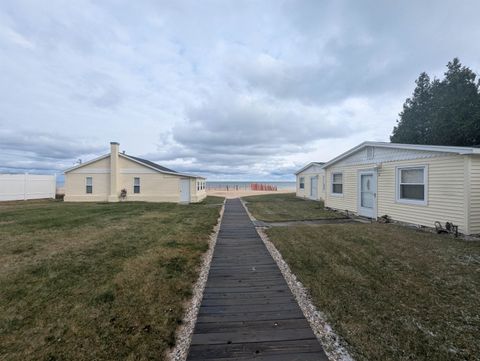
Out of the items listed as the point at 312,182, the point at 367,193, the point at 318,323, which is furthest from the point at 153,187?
the point at 318,323

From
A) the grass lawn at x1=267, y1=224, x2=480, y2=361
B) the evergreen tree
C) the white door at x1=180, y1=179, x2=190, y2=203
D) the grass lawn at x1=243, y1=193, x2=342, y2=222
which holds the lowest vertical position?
the grass lawn at x1=267, y1=224, x2=480, y2=361

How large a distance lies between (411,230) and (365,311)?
649 cm

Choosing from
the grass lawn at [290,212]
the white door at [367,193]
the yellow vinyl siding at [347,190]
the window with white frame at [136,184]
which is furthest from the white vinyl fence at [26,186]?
the white door at [367,193]

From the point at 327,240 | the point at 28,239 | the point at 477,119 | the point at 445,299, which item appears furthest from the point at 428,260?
the point at 477,119

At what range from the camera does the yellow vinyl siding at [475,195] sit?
22.8 ft

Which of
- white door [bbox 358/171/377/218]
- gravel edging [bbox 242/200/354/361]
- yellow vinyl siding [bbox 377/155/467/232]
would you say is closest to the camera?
gravel edging [bbox 242/200/354/361]

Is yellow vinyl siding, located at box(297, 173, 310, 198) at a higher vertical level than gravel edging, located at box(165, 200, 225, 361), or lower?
higher

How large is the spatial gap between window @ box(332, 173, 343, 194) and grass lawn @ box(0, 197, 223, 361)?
30.4 ft

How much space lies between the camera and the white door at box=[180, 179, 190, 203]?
65.1ft

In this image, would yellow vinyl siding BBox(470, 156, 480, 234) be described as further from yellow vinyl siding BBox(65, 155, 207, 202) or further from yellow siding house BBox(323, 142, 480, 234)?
yellow vinyl siding BBox(65, 155, 207, 202)

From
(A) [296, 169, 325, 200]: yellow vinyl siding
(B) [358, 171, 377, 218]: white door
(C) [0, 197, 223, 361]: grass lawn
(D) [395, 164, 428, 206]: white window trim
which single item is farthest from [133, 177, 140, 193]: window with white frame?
(D) [395, 164, 428, 206]: white window trim

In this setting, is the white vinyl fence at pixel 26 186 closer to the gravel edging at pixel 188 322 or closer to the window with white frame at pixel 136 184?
the window with white frame at pixel 136 184

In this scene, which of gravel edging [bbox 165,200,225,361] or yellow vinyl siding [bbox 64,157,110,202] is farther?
yellow vinyl siding [bbox 64,157,110,202]

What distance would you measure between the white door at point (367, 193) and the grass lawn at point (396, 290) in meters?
3.86
